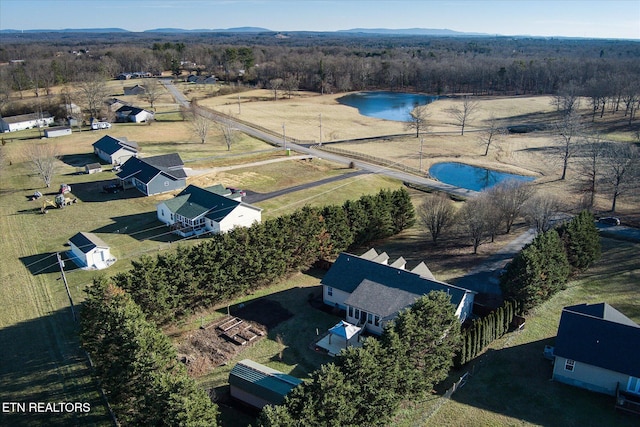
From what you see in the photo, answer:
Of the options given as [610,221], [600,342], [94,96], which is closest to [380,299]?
[600,342]

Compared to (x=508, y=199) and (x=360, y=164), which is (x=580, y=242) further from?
(x=360, y=164)

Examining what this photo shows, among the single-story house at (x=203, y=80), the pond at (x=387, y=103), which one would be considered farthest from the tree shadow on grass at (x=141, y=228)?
the single-story house at (x=203, y=80)

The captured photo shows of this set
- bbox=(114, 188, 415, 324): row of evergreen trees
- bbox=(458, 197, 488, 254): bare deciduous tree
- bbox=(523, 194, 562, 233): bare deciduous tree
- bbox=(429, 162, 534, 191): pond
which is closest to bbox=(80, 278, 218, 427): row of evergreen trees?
bbox=(114, 188, 415, 324): row of evergreen trees

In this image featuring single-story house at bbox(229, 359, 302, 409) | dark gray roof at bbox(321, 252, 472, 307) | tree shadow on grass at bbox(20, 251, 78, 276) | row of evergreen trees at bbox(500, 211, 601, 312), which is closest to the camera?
single-story house at bbox(229, 359, 302, 409)

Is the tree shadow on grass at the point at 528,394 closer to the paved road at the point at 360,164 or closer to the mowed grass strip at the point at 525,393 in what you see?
the mowed grass strip at the point at 525,393

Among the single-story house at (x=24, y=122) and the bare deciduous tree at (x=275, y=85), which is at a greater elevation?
the bare deciduous tree at (x=275, y=85)

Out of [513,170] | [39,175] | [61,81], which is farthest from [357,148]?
[61,81]

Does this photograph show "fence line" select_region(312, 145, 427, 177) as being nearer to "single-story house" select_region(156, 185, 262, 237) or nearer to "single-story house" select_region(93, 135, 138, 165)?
"single-story house" select_region(156, 185, 262, 237)
